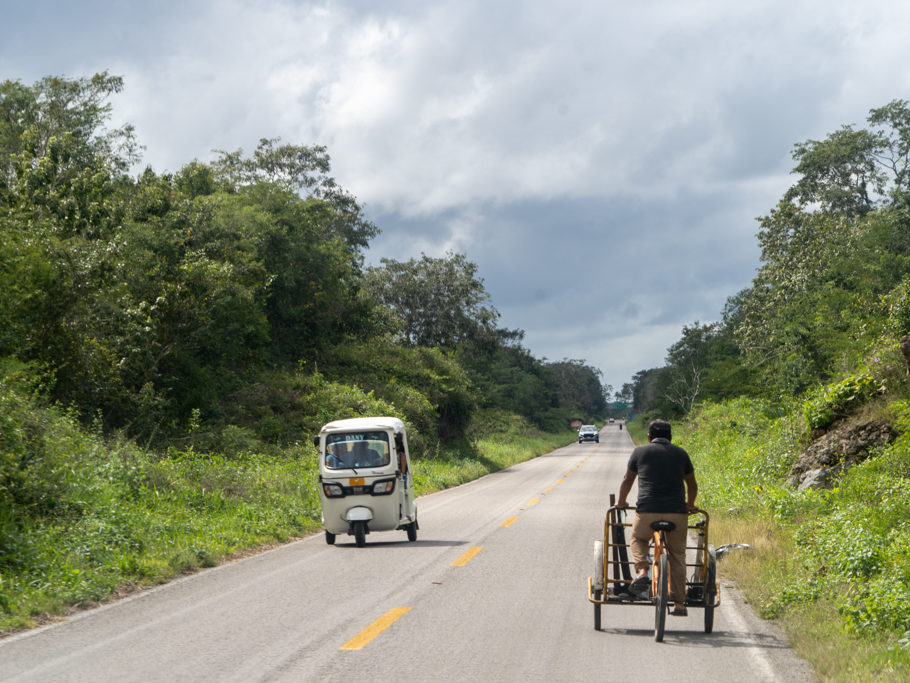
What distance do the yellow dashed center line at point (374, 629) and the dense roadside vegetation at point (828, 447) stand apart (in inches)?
139

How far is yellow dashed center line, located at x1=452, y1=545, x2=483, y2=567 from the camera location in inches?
473

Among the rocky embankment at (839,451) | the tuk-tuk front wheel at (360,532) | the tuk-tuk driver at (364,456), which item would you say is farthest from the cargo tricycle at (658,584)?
the rocky embankment at (839,451)

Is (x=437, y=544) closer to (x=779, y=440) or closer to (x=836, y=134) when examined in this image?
(x=779, y=440)

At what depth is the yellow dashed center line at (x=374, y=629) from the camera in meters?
7.16

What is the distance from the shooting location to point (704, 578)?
7.93 metres

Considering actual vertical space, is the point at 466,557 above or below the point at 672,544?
below

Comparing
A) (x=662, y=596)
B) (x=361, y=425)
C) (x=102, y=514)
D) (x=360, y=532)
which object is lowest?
(x=360, y=532)

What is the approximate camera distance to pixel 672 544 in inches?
304

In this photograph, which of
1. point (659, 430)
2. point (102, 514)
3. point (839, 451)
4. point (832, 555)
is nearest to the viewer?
point (659, 430)

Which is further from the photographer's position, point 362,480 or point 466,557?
point 362,480

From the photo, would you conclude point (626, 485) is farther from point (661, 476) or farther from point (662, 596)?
point (662, 596)

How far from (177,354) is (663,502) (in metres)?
20.7

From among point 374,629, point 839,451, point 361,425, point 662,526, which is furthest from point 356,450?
point 839,451

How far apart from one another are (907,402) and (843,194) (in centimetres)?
3930
